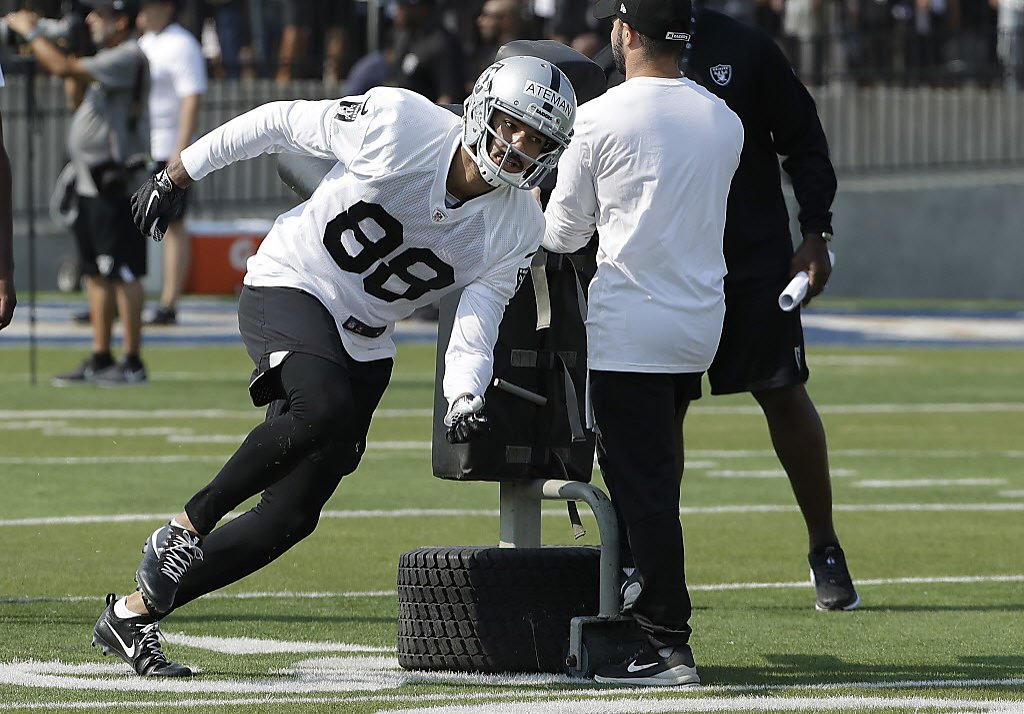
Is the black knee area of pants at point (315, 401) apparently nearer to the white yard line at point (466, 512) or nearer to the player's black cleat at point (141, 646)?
the player's black cleat at point (141, 646)

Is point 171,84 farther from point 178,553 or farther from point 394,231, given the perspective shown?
point 178,553

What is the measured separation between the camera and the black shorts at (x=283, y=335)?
17.8 ft

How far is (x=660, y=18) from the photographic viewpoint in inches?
222

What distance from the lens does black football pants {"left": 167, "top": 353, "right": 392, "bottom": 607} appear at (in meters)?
5.34

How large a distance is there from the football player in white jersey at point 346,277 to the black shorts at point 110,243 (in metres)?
7.61

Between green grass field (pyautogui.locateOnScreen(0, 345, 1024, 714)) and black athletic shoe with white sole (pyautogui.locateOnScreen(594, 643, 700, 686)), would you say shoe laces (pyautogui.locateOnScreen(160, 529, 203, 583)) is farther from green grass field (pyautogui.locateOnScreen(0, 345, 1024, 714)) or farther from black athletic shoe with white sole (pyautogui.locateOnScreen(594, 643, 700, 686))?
black athletic shoe with white sole (pyautogui.locateOnScreen(594, 643, 700, 686))

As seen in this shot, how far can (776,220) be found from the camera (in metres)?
6.96

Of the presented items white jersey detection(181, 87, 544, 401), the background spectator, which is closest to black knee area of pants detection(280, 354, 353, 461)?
white jersey detection(181, 87, 544, 401)

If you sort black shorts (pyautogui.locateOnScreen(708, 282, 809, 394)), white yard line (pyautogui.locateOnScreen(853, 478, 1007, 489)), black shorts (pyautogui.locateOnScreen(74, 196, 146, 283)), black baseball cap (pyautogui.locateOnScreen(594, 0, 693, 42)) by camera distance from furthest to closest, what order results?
black shorts (pyautogui.locateOnScreen(74, 196, 146, 283)), white yard line (pyautogui.locateOnScreen(853, 478, 1007, 489)), black shorts (pyautogui.locateOnScreen(708, 282, 809, 394)), black baseball cap (pyautogui.locateOnScreen(594, 0, 693, 42))

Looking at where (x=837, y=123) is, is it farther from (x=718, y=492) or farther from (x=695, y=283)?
(x=695, y=283)

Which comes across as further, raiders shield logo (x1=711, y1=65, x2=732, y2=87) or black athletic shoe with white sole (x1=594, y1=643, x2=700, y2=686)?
raiders shield logo (x1=711, y1=65, x2=732, y2=87)

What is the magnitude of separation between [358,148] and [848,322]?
1514cm

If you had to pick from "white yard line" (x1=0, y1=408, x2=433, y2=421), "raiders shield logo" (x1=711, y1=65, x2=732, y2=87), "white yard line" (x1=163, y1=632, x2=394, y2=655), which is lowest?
"white yard line" (x1=0, y1=408, x2=433, y2=421)

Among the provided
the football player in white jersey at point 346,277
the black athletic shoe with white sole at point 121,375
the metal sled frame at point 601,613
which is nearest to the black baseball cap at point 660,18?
the football player in white jersey at point 346,277
